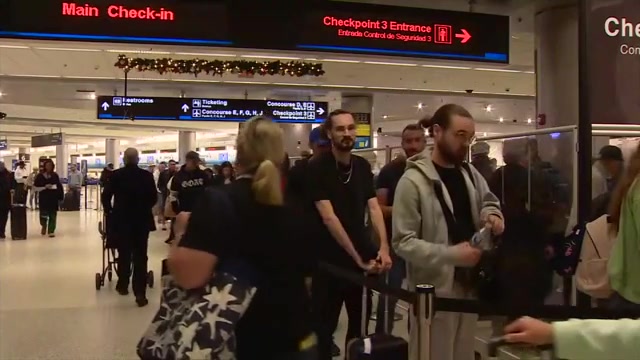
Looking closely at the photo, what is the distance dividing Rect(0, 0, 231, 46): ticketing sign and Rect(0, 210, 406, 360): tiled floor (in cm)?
248

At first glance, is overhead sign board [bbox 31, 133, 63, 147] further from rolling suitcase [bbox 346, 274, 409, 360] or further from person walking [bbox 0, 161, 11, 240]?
rolling suitcase [bbox 346, 274, 409, 360]

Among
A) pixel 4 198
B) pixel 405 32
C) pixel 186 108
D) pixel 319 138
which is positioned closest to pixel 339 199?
pixel 319 138

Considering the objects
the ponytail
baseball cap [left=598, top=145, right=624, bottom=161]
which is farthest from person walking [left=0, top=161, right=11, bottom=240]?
the ponytail

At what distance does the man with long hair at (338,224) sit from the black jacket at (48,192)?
1187 cm

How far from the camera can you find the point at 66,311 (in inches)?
250

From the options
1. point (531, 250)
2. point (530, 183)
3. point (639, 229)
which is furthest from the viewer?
point (530, 183)

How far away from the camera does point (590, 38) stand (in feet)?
16.1

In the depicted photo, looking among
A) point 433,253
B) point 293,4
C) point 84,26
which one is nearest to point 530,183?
point 293,4

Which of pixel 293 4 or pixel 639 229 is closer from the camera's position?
pixel 639 229

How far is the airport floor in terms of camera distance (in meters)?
4.95

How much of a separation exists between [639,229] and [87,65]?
1173cm

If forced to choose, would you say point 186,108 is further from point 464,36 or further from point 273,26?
point 464,36

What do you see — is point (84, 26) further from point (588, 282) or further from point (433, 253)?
point (588, 282)

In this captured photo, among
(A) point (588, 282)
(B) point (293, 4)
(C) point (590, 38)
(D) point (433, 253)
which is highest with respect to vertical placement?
(B) point (293, 4)
